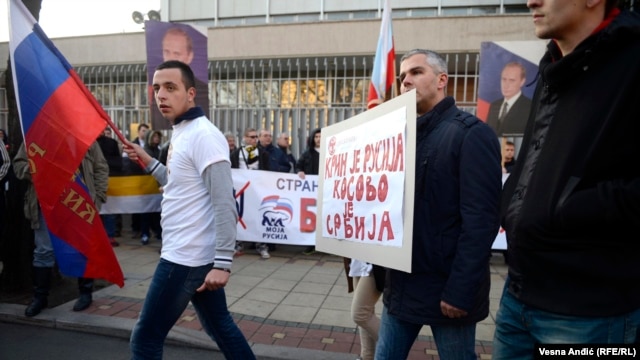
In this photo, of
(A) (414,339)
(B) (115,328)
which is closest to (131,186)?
(B) (115,328)

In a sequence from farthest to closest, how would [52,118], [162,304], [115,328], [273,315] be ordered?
[273,315] → [115,328] → [52,118] → [162,304]

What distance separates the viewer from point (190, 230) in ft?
8.22

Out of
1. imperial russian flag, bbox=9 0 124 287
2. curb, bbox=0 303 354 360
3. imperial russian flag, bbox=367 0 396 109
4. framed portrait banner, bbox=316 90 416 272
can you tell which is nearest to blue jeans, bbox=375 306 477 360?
framed portrait banner, bbox=316 90 416 272

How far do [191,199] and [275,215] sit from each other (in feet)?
16.4

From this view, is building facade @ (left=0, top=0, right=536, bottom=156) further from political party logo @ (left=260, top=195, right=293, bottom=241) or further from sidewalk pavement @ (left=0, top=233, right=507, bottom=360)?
sidewalk pavement @ (left=0, top=233, right=507, bottom=360)

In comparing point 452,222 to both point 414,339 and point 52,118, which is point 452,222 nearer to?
point 414,339

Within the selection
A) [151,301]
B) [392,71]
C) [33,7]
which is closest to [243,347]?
[151,301]

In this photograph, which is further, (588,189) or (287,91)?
(287,91)

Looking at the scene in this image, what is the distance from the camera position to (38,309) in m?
4.42

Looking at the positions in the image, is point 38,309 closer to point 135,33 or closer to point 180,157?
point 180,157

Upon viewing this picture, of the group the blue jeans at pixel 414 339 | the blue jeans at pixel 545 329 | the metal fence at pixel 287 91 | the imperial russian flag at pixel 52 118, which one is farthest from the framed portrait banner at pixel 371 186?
the metal fence at pixel 287 91

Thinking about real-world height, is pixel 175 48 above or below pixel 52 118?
above

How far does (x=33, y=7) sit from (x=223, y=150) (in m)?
4.44

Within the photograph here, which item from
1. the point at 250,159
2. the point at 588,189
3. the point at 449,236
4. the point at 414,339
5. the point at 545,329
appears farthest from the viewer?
the point at 250,159
